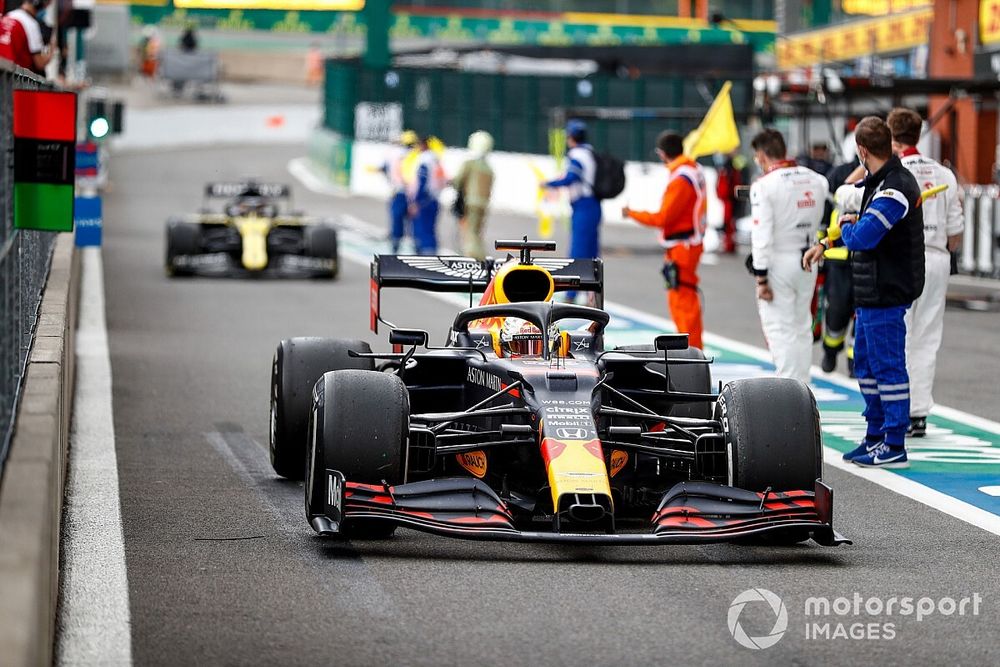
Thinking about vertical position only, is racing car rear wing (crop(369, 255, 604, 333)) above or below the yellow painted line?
below

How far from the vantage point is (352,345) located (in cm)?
904

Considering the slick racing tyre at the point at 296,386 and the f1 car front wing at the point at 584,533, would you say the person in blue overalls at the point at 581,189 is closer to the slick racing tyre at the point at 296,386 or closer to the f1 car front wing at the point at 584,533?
the slick racing tyre at the point at 296,386

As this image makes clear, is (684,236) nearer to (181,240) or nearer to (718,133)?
(718,133)

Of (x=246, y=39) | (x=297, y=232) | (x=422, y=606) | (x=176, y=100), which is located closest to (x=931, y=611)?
(x=422, y=606)

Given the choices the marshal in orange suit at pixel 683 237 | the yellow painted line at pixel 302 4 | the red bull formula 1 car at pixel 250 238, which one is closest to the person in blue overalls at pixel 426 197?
the red bull formula 1 car at pixel 250 238

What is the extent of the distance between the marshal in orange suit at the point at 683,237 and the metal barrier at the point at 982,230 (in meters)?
9.25

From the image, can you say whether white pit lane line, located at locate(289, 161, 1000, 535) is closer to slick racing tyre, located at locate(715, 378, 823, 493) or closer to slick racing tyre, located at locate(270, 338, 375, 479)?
slick racing tyre, located at locate(715, 378, 823, 493)

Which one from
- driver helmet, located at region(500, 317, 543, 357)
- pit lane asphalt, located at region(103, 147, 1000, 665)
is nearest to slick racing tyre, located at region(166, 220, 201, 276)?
pit lane asphalt, located at region(103, 147, 1000, 665)

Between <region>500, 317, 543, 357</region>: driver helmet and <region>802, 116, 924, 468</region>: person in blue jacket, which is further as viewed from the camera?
<region>802, 116, 924, 468</region>: person in blue jacket

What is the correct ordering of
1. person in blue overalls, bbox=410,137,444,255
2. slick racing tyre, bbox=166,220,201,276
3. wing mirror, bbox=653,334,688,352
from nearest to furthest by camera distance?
wing mirror, bbox=653,334,688,352
slick racing tyre, bbox=166,220,201,276
person in blue overalls, bbox=410,137,444,255

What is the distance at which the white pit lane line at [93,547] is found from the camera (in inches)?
231

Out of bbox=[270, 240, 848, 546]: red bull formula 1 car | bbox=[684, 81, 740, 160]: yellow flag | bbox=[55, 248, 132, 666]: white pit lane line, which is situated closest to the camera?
bbox=[55, 248, 132, 666]: white pit lane line

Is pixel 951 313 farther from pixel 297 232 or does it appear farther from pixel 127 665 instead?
pixel 127 665

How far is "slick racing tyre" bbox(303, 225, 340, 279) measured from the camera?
2147 cm
